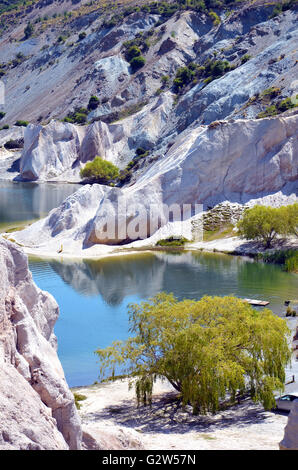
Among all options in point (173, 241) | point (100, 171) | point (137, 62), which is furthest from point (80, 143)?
point (173, 241)

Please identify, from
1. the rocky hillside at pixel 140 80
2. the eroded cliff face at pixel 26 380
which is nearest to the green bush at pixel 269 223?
the rocky hillside at pixel 140 80

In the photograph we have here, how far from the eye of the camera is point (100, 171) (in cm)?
9794

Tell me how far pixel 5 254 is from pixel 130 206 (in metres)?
44.7

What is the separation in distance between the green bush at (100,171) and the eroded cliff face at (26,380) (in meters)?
84.7

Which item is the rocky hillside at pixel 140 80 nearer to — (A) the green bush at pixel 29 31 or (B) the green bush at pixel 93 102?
(B) the green bush at pixel 93 102

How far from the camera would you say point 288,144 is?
5962cm

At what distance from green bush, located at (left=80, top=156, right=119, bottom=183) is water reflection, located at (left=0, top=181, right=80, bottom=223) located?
8.91ft

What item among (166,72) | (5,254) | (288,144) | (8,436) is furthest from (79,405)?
(166,72)

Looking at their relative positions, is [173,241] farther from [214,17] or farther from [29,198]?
[214,17]

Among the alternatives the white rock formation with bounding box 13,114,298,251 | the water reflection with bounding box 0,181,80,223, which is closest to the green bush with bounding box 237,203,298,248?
the white rock formation with bounding box 13,114,298,251

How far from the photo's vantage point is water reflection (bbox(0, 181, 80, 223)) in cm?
7114

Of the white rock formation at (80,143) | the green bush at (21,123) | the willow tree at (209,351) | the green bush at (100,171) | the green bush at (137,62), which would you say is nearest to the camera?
the willow tree at (209,351)

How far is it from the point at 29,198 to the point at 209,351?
221 feet

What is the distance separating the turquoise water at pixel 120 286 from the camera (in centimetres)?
3084
